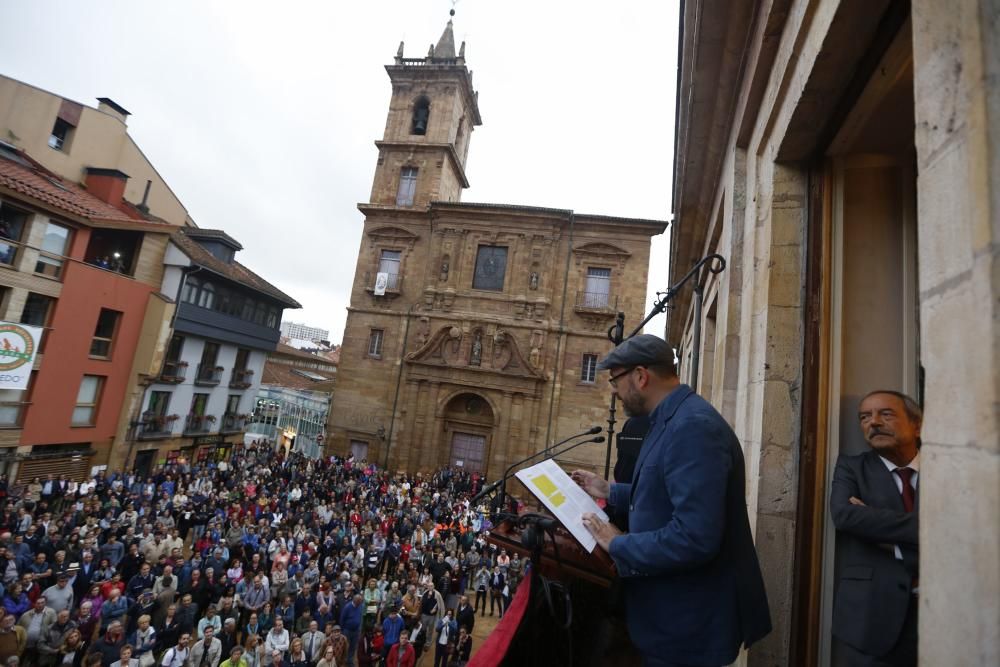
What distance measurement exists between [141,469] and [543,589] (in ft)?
72.1

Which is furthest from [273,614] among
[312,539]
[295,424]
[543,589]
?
[295,424]

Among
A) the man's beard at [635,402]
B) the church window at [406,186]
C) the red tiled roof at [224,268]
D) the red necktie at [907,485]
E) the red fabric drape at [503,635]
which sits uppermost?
the church window at [406,186]

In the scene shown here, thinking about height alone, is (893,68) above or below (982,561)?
above

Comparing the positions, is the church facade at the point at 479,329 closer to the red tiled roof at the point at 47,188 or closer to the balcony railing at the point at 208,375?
the balcony railing at the point at 208,375

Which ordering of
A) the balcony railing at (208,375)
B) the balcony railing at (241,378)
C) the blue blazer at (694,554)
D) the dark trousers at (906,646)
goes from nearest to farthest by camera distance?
the blue blazer at (694,554), the dark trousers at (906,646), the balcony railing at (208,375), the balcony railing at (241,378)

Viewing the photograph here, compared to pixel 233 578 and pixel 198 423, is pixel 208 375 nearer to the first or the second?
pixel 198 423

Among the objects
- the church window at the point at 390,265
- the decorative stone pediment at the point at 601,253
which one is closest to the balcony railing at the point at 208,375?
the church window at the point at 390,265

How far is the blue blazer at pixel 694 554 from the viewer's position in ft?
5.16

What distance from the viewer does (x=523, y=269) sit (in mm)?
23750

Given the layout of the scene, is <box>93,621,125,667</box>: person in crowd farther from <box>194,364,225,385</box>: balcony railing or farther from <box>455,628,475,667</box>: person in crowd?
<box>194,364,225,385</box>: balcony railing

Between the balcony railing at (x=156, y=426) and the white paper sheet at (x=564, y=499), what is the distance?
21.0m

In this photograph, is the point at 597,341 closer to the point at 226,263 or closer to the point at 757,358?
the point at 226,263

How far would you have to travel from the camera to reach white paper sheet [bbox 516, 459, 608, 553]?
6.47 feet

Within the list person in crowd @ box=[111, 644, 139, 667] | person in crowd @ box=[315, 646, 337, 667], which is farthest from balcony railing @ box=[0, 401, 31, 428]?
person in crowd @ box=[315, 646, 337, 667]
